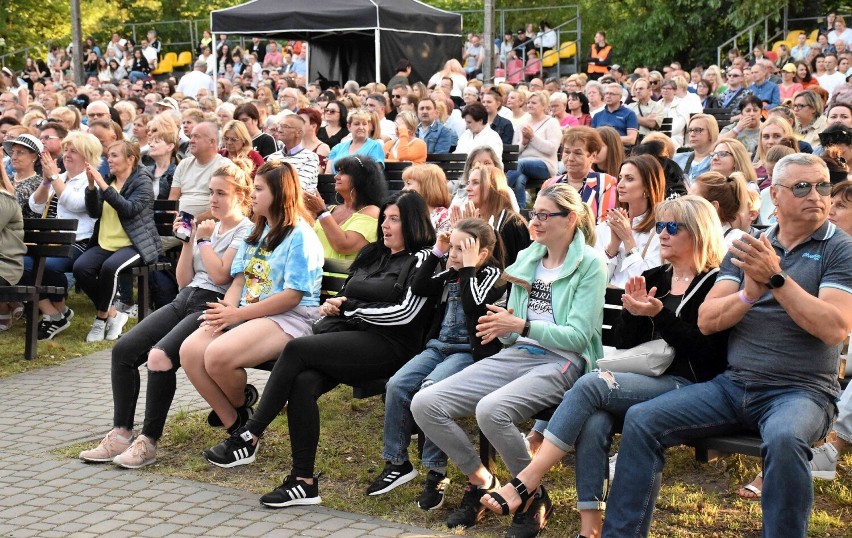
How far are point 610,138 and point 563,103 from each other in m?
5.27

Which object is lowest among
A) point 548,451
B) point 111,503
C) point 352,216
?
point 111,503

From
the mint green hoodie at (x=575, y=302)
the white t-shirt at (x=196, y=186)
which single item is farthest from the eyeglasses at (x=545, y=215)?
the white t-shirt at (x=196, y=186)

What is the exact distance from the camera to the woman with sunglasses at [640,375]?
4.91 meters

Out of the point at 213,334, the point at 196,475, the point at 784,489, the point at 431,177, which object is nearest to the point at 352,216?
the point at 431,177

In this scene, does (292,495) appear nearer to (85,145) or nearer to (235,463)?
(235,463)

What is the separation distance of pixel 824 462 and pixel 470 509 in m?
1.69

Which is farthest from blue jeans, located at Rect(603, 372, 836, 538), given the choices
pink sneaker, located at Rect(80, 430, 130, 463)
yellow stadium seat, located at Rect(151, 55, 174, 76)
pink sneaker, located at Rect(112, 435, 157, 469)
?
yellow stadium seat, located at Rect(151, 55, 174, 76)

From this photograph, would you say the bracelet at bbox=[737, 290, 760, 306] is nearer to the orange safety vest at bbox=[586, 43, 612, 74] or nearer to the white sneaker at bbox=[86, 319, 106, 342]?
the white sneaker at bbox=[86, 319, 106, 342]

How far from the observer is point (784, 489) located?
4371 millimetres

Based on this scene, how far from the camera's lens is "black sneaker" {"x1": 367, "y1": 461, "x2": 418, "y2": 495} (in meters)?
5.78

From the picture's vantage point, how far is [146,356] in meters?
6.74

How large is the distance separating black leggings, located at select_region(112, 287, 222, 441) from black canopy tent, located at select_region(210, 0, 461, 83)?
15557 millimetres

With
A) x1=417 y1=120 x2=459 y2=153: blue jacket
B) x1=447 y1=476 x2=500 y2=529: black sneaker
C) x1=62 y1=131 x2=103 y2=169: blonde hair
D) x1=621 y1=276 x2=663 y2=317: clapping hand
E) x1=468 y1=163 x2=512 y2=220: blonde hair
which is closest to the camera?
x1=621 y1=276 x2=663 y2=317: clapping hand

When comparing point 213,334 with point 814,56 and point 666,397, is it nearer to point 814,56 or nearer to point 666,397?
point 666,397
